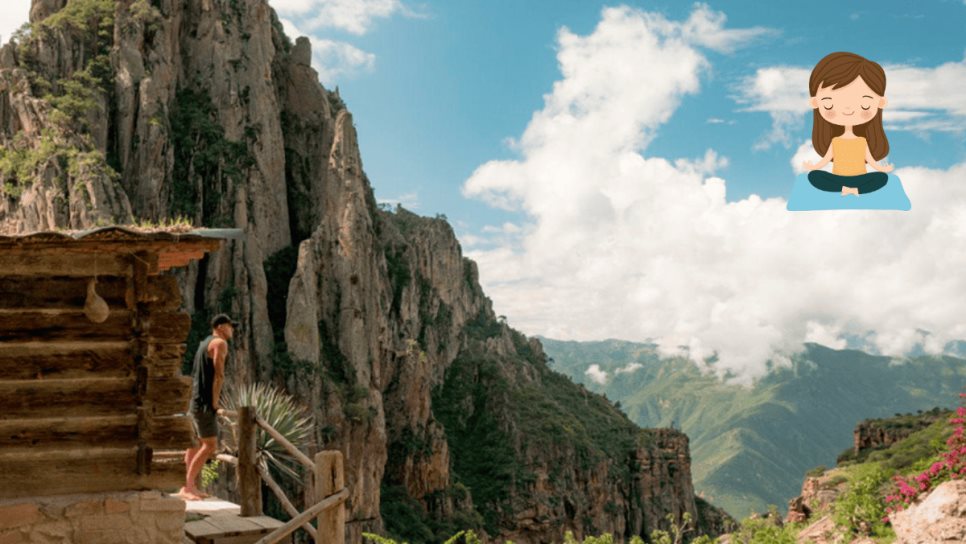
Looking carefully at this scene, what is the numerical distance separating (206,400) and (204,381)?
0.24 m

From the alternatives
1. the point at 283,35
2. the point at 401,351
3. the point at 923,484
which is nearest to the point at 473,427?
the point at 401,351

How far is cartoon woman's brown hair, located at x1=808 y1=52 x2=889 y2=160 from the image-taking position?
11.5 meters

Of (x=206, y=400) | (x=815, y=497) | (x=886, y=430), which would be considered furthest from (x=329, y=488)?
(x=886, y=430)

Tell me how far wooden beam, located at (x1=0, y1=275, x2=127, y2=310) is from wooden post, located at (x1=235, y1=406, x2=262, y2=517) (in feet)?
9.32

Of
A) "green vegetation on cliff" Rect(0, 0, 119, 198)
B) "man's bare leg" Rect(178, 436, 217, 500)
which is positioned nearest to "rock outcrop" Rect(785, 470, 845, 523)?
"man's bare leg" Rect(178, 436, 217, 500)

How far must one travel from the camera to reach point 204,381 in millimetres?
10117

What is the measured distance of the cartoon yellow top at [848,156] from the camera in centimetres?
1154

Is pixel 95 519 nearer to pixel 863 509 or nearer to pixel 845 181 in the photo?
pixel 845 181

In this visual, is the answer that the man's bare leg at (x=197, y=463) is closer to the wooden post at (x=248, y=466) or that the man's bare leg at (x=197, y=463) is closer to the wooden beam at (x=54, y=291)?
the wooden post at (x=248, y=466)

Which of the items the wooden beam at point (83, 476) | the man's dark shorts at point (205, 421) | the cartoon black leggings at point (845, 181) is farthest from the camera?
the cartoon black leggings at point (845, 181)

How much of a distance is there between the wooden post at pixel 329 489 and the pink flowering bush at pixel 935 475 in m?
11.4

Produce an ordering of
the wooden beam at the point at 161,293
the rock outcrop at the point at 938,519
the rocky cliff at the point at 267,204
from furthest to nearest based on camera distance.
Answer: the rocky cliff at the point at 267,204
the rock outcrop at the point at 938,519
the wooden beam at the point at 161,293

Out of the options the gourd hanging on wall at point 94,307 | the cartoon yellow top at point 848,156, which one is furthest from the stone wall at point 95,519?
the cartoon yellow top at point 848,156

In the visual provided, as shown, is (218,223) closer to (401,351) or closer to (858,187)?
(401,351)
